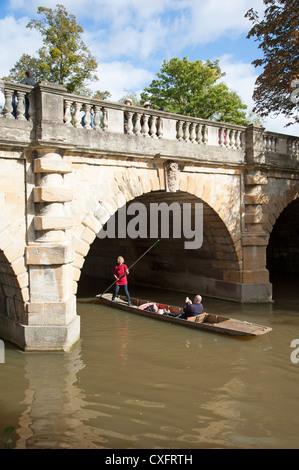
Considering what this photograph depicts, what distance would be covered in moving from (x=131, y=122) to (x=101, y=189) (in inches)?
63.9

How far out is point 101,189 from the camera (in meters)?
8.55

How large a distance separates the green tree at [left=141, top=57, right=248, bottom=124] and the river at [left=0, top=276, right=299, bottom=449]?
13.8 meters

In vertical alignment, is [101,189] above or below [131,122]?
below

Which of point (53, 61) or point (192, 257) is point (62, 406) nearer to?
point (192, 257)

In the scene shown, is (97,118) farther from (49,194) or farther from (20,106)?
(49,194)

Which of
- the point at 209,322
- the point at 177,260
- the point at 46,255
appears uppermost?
the point at 46,255

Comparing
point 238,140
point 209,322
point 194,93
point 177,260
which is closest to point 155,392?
point 209,322

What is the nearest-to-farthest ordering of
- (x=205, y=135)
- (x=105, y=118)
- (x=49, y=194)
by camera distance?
1. (x=49, y=194)
2. (x=105, y=118)
3. (x=205, y=135)

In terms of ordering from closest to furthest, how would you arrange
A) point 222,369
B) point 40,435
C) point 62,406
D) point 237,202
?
point 40,435 → point 62,406 → point 222,369 → point 237,202

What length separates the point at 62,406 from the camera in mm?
5504

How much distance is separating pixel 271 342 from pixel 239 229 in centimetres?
412

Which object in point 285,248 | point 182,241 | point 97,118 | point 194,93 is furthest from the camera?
point 194,93
